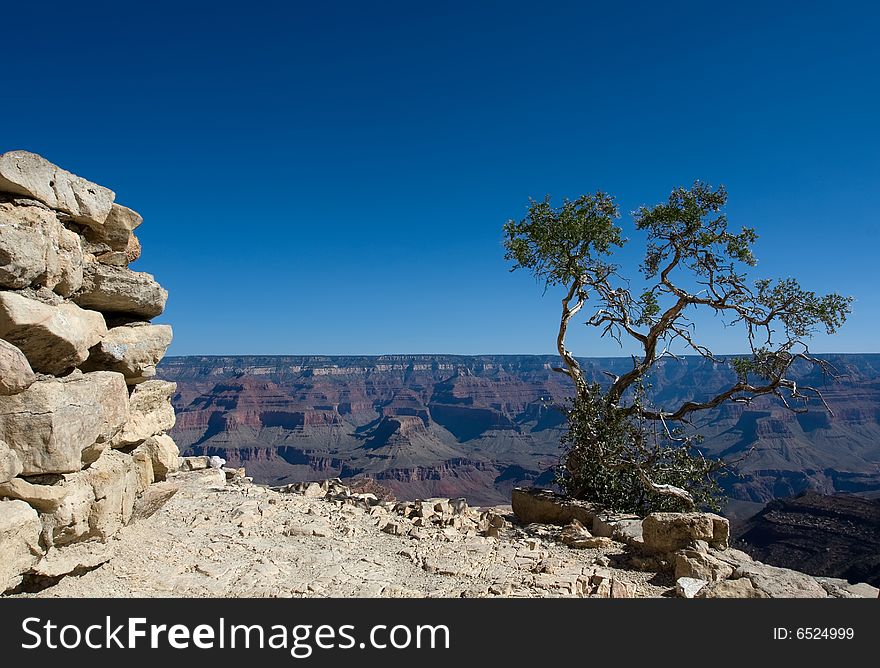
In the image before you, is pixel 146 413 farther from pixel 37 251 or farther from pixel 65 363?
pixel 37 251

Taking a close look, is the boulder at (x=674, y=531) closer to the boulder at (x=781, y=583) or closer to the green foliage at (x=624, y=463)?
the boulder at (x=781, y=583)

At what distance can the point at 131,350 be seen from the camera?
8617mm

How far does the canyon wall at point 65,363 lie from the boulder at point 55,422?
1 cm

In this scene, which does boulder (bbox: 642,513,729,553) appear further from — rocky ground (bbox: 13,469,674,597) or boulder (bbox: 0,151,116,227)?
boulder (bbox: 0,151,116,227)

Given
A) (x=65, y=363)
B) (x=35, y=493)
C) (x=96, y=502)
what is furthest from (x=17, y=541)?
(x=65, y=363)

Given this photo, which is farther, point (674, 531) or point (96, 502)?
point (674, 531)

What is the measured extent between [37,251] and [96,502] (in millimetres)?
3524

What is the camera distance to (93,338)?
7859 mm

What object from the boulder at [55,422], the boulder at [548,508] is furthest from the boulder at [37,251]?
the boulder at [548,508]

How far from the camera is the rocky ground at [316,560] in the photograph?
279 inches

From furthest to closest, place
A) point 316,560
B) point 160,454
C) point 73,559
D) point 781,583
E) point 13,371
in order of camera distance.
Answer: point 160,454, point 316,560, point 781,583, point 73,559, point 13,371
